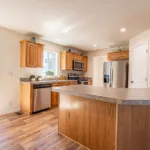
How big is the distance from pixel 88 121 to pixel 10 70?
2.78 m

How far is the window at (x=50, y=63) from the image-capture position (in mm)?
4594

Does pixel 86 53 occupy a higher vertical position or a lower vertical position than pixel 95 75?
higher

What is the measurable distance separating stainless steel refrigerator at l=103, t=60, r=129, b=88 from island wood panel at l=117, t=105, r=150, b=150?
3038mm

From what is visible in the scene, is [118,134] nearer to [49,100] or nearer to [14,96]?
[49,100]

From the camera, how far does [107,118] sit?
1.59 metres

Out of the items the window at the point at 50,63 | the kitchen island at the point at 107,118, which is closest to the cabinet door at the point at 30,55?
the window at the point at 50,63

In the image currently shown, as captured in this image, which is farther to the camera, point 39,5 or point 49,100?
point 49,100

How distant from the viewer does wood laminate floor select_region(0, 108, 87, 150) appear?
191 cm

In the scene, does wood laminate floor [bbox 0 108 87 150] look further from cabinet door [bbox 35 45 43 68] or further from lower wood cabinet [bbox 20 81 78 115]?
cabinet door [bbox 35 45 43 68]

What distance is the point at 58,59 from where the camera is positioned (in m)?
5.06

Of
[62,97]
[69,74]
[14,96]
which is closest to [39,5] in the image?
[62,97]

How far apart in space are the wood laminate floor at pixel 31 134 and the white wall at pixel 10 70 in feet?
1.53

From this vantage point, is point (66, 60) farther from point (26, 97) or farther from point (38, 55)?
point (26, 97)

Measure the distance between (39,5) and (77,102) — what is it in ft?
6.16
